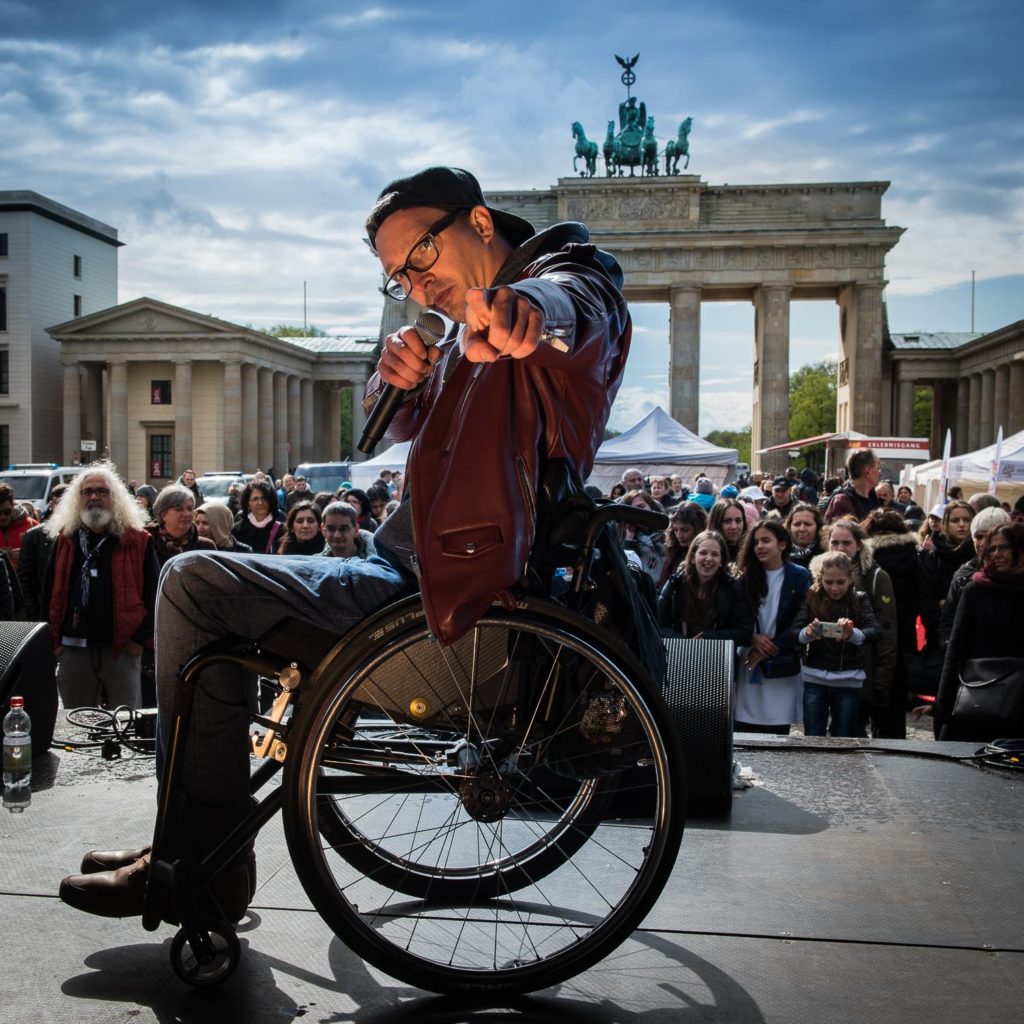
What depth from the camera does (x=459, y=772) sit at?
9.05 ft

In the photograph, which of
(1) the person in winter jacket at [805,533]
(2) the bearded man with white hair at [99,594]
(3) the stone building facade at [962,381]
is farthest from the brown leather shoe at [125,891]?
(3) the stone building facade at [962,381]

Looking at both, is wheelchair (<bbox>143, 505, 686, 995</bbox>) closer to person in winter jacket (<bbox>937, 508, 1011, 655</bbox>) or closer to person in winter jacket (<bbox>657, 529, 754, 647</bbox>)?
person in winter jacket (<bbox>657, 529, 754, 647</bbox>)

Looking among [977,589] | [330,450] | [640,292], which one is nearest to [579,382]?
[977,589]

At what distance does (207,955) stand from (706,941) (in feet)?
4.03

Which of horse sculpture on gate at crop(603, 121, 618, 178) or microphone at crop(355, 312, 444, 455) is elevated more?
horse sculpture on gate at crop(603, 121, 618, 178)

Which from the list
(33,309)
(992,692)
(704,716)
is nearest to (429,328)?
(704,716)

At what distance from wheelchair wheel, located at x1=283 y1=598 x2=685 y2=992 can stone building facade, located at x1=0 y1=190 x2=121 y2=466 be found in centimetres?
7876

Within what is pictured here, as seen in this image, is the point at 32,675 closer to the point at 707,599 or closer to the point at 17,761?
the point at 17,761

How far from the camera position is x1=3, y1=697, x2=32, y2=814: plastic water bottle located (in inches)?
159

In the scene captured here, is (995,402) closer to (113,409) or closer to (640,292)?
(640,292)

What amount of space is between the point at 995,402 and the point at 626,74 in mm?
33800

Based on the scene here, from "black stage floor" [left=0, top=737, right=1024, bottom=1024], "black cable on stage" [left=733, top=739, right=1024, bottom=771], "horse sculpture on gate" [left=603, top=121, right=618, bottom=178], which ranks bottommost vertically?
"black cable on stage" [left=733, top=739, right=1024, bottom=771]

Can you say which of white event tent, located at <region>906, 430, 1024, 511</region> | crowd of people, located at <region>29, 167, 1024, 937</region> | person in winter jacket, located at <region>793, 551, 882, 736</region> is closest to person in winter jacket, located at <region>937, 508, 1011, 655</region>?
person in winter jacket, located at <region>793, 551, 882, 736</region>

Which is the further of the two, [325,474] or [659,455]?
[325,474]
